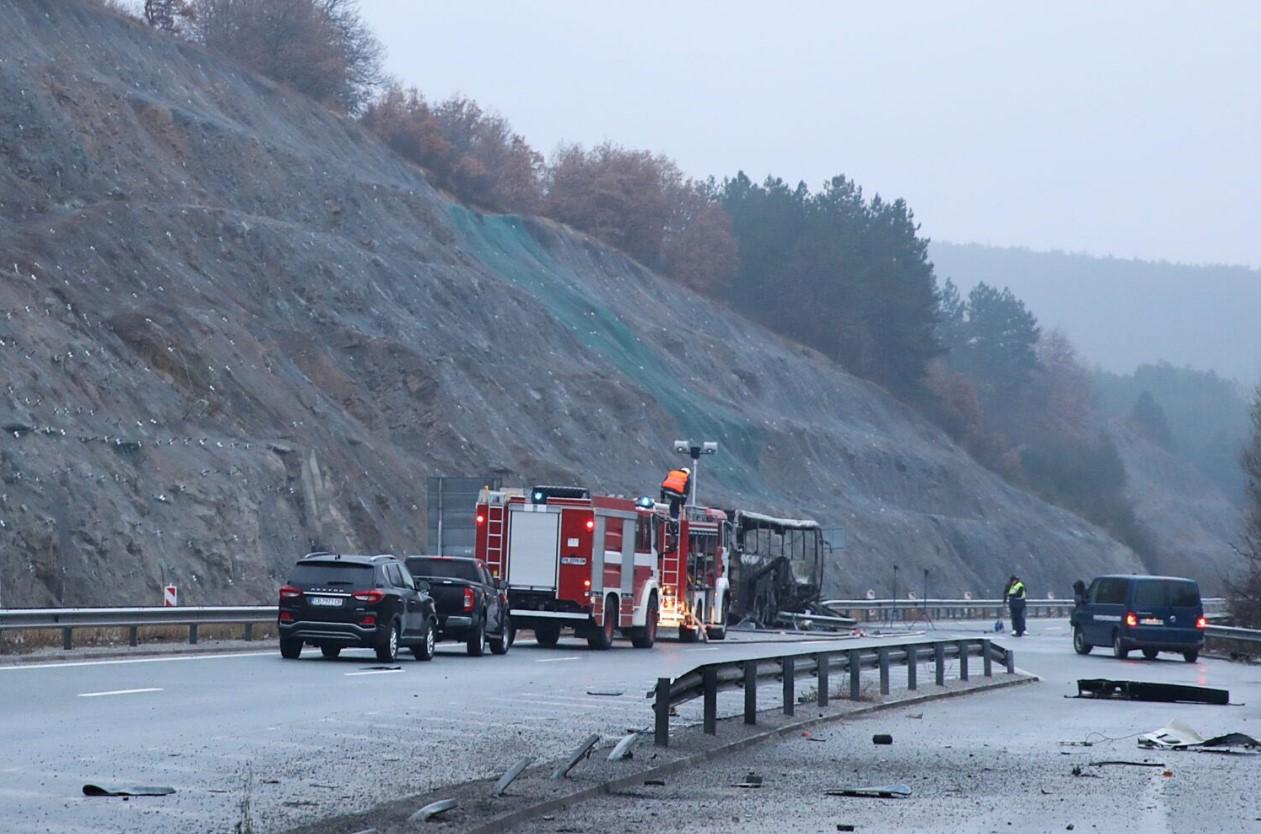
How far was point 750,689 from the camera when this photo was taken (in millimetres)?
17547

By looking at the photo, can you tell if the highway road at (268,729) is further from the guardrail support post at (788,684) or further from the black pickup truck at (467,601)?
the black pickup truck at (467,601)

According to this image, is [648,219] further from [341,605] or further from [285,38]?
[341,605]

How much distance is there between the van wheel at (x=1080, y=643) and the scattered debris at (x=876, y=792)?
28.0 metres

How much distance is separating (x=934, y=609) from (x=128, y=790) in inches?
2291

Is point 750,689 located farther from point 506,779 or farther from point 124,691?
point 124,691

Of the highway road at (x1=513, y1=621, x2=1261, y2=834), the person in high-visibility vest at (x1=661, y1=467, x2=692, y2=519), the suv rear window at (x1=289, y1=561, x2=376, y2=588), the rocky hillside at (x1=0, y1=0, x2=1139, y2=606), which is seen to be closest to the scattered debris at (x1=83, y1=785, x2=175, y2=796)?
the highway road at (x1=513, y1=621, x2=1261, y2=834)

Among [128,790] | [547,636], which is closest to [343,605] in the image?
[547,636]

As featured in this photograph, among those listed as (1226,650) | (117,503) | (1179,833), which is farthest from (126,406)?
(1179,833)

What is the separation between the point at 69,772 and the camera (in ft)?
42.5

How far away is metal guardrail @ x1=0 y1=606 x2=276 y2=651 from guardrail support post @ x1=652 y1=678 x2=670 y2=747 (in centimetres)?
1389

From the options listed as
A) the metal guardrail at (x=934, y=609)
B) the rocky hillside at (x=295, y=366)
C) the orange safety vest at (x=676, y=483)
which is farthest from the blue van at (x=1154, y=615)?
the rocky hillside at (x=295, y=366)

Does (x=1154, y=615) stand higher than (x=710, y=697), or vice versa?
(x=1154, y=615)

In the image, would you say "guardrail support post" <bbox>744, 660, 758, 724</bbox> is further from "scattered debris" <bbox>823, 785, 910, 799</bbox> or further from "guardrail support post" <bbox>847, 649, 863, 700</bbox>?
"guardrail support post" <bbox>847, 649, 863, 700</bbox>

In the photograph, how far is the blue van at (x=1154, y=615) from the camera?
38.1 m
